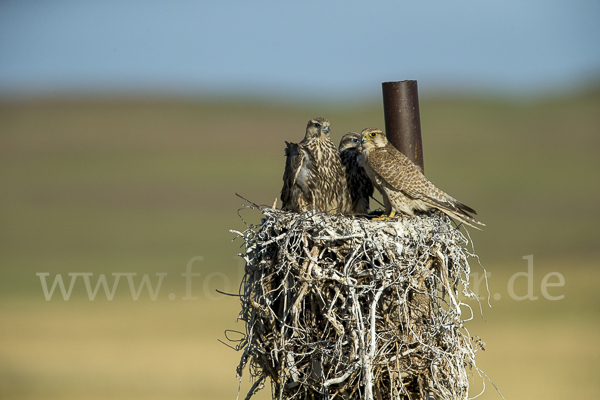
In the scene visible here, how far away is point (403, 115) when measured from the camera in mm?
5051

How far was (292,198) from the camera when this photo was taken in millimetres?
5559

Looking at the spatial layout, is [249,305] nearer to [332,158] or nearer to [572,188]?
[332,158]

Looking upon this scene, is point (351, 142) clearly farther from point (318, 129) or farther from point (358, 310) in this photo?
point (358, 310)

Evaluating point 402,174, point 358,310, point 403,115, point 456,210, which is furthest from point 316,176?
point 358,310

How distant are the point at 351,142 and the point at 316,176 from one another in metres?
0.58

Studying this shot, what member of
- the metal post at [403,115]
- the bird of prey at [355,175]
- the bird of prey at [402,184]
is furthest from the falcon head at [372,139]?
the bird of prey at [355,175]

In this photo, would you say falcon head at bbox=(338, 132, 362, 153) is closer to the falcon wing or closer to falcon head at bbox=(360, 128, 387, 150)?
falcon head at bbox=(360, 128, 387, 150)

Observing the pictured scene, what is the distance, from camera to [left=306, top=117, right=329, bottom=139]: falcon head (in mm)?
5586

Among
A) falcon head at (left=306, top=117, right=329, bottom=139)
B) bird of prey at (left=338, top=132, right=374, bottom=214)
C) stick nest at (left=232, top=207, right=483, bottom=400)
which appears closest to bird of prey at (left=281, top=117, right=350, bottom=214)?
falcon head at (left=306, top=117, right=329, bottom=139)

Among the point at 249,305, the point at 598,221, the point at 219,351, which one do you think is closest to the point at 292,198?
the point at 249,305

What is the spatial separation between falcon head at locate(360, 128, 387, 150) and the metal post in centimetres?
13

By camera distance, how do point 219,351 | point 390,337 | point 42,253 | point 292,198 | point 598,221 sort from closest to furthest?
point 390,337
point 292,198
point 219,351
point 42,253
point 598,221

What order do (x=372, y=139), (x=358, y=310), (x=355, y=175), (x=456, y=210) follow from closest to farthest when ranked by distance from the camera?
(x=358, y=310) < (x=456, y=210) < (x=372, y=139) < (x=355, y=175)

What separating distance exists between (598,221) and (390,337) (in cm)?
2834
